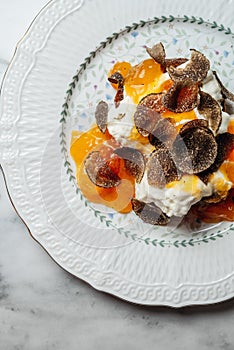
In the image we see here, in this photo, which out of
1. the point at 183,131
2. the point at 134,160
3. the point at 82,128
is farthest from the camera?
the point at 82,128

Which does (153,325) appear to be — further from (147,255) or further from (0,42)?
(0,42)

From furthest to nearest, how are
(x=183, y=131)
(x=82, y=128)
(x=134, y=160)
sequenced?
1. (x=82, y=128)
2. (x=134, y=160)
3. (x=183, y=131)

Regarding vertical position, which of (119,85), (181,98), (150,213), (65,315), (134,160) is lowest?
(65,315)

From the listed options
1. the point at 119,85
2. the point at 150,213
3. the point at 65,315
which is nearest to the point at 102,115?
the point at 119,85

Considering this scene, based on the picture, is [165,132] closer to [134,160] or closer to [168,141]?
[168,141]

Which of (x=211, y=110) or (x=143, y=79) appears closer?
(x=211, y=110)

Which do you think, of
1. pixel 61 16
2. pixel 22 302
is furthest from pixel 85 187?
pixel 61 16

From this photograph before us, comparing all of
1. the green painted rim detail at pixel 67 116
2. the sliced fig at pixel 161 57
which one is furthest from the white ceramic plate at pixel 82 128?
the sliced fig at pixel 161 57
